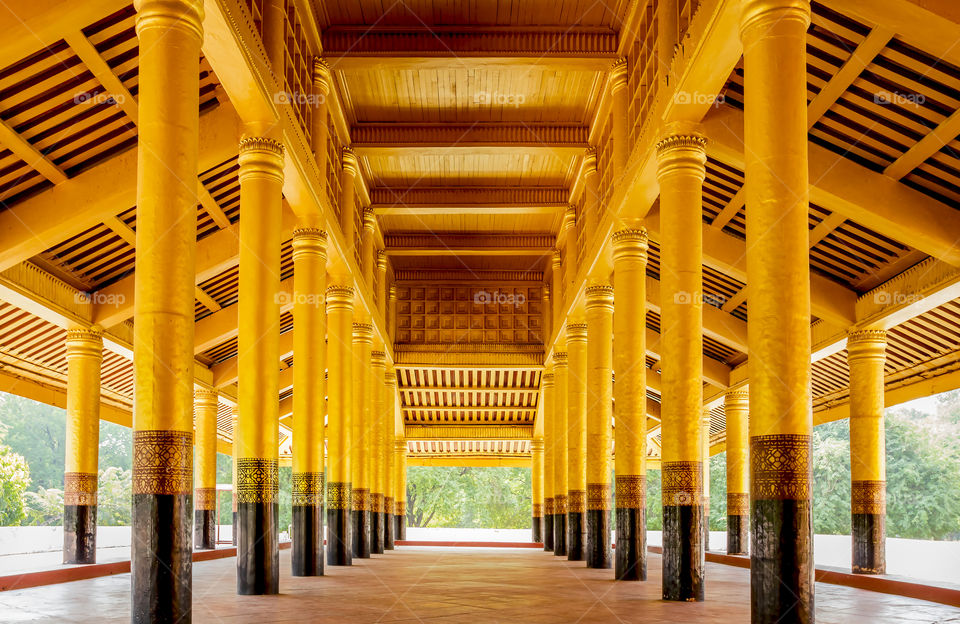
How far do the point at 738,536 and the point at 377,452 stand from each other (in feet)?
32.8

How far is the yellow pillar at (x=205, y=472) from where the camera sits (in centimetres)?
2539

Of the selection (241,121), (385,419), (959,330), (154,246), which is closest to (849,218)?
(959,330)

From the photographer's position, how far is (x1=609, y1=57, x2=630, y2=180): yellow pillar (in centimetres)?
1573

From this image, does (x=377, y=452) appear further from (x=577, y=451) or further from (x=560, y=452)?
(x=577, y=451)

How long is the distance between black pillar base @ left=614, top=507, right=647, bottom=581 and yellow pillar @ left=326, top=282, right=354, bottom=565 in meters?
6.02

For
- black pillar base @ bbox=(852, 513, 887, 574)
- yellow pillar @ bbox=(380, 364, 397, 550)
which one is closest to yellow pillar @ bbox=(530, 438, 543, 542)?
yellow pillar @ bbox=(380, 364, 397, 550)

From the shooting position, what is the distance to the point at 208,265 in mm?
17672

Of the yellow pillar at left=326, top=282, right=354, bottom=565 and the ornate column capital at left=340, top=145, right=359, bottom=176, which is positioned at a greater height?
the ornate column capital at left=340, top=145, right=359, bottom=176

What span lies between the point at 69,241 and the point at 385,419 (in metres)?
14.0

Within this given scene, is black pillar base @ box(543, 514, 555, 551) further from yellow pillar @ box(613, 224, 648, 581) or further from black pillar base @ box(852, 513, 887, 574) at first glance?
yellow pillar @ box(613, 224, 648, 581)

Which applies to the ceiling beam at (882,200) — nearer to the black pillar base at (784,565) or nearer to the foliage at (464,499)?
the black pillar base at (784,565)

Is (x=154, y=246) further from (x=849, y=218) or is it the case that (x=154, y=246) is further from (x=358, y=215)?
(x=358, y=215)

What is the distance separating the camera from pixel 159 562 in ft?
25.2

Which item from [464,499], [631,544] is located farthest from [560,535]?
[464,499]
